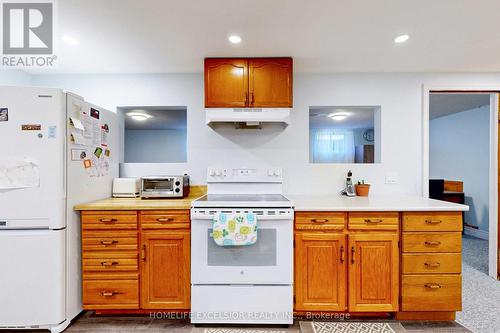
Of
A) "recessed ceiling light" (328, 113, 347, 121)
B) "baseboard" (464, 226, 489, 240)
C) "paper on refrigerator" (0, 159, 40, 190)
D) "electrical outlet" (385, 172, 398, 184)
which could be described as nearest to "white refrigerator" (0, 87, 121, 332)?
"paper on refrigerator" (0, 159, 40, 190)

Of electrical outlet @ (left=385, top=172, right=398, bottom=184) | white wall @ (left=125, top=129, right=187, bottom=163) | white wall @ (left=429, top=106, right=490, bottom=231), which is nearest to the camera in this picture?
electrical outlet @ (left=385, top=172, right=398, bottom=184)

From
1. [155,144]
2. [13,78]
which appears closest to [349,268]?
[13,78]

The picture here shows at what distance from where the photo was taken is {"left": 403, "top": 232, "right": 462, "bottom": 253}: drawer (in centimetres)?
197

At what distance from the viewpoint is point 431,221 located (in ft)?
6.46

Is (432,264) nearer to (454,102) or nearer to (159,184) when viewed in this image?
(159,184)

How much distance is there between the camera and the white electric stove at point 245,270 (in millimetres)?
1937

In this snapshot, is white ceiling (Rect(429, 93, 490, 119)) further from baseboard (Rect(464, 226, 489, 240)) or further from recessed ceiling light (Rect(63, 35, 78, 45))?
recessed ceiling light (Rect(63, 35, 78, 45))

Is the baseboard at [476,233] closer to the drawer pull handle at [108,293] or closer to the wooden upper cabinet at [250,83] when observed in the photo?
the wooden upper cabinet at [250,83]

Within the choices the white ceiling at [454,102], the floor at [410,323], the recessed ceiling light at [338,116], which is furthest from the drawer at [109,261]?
the recessed ceiling light at [338,116]

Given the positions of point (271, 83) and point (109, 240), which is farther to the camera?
point (271, 83)

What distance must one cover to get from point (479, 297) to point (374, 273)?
134 centimetres

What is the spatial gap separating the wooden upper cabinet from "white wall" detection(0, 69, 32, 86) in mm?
1963

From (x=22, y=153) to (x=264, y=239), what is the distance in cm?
187

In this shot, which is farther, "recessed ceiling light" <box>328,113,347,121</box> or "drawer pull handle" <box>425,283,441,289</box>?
"recessed ceiling light" <box>328,113,347,121</box>
